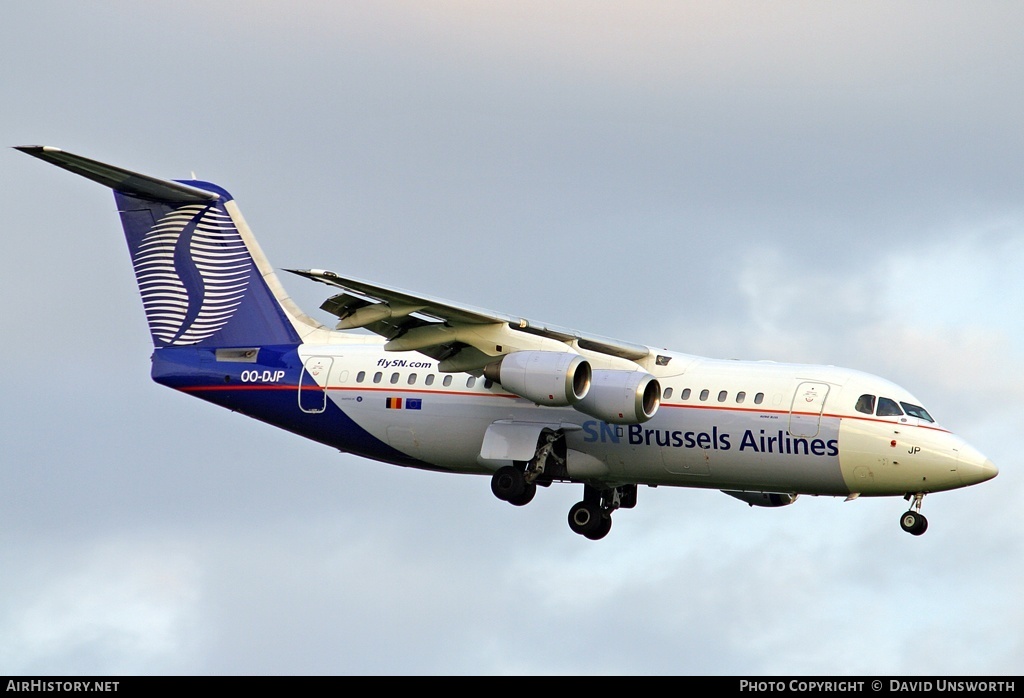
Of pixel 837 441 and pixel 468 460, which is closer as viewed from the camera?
pixel 837 441

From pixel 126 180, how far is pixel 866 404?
1336cm

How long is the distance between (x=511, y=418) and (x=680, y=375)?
117 inches

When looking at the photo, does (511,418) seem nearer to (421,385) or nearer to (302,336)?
(421,385)

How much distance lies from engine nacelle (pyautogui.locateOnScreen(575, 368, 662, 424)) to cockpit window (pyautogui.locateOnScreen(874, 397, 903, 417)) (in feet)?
11.8

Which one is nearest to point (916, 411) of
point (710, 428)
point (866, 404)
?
point (866, 404)

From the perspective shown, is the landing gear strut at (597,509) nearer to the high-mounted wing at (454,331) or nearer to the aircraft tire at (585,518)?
the aircraft tire at (585,518)

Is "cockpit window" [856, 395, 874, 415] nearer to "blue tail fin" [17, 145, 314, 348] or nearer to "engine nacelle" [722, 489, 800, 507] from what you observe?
"engine nacelle" [722, 489, 800, 507]

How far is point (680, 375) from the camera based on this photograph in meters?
31.4

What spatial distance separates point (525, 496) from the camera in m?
31.8

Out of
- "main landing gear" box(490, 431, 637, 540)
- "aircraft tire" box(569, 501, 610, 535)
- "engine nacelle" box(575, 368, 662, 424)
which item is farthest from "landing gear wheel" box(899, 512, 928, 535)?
"aircraft tire" box(569, 501, 610, 535)

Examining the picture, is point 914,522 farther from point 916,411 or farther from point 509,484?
point 509,484

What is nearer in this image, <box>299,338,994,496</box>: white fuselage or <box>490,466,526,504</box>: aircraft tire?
<box>299,338,994,496</box>: white fuselage

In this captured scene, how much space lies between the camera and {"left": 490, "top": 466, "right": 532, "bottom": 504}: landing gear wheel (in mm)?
31641
